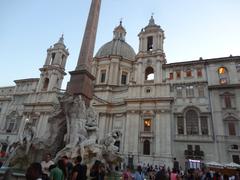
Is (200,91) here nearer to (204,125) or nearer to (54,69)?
(204,125)

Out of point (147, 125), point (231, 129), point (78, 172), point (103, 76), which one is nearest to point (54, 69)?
point (103, 76)

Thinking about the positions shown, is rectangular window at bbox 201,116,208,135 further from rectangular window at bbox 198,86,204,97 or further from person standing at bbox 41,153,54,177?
person standing at bbox 41,153,54,177

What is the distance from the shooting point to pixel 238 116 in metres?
23.4

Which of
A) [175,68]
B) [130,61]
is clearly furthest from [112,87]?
[175,68]

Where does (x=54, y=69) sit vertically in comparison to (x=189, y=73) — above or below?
above

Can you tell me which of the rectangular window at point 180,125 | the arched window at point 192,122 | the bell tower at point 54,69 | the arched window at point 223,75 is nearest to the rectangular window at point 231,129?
the arched window at point 192,122

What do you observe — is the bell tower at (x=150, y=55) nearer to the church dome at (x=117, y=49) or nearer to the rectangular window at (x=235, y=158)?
the church dome at (x=117, y=49)

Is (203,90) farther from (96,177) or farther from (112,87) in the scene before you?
(96,177)

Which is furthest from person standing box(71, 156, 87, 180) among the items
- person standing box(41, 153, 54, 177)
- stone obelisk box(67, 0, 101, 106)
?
stone obelisk box(67, 0, 101, 106)

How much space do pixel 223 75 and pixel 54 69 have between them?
30687 millimetres

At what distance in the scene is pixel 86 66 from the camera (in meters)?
13.2

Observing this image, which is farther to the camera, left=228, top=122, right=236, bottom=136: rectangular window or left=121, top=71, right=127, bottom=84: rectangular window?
left=121, top=71, right=127, bottom=84: rectangular window

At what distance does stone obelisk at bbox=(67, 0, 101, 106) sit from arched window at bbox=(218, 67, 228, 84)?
63.8 feet

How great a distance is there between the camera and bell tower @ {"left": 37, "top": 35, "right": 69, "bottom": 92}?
38.2m
